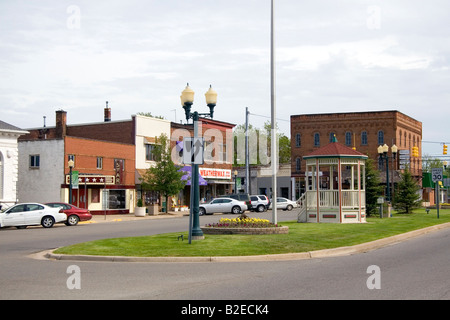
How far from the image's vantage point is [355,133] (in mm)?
75000

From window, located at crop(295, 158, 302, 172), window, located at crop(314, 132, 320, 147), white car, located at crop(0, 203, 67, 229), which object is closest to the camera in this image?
white car, located at crop(0, 203, 67, 229)

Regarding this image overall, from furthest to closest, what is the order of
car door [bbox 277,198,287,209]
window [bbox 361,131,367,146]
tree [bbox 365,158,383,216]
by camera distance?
window [bbox 361,131,367,146] → car door [bbox 277,198,287,209] → tree [bbox 365,158,383,216]

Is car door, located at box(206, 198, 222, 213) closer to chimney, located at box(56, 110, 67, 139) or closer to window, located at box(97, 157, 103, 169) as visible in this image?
window, located at box(97, 157, 103, 169)

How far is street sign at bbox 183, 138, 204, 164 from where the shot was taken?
653 inches

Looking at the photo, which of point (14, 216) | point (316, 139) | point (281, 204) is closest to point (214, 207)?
point (281, 204)

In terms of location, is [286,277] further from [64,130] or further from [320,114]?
[320,114]

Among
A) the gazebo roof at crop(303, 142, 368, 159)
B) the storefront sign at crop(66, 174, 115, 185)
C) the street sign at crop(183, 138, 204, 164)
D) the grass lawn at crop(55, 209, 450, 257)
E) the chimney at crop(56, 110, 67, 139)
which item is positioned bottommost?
the grass lawn at crop(55, 209, 450, 257)

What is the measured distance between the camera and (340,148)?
29.1 metres

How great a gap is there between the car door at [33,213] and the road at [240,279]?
14.8 metres

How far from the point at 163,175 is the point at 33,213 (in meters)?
17.4

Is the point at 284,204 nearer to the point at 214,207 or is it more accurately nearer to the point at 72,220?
the point at 214,207

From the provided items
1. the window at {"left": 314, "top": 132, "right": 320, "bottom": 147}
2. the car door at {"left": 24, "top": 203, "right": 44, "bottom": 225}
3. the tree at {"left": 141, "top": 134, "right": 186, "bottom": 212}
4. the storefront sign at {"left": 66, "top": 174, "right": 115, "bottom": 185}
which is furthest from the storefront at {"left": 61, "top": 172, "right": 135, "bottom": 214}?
the window at {"left": 314, "top": 132, "right": 320, "bottom": 147}

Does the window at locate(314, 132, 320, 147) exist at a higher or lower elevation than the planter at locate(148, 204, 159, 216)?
higher
